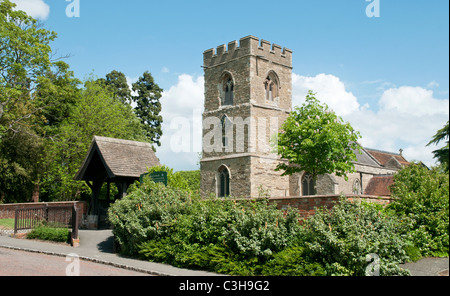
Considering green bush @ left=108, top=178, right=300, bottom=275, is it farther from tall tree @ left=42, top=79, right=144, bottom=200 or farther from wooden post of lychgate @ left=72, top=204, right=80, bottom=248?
tall tree @ left=42, top=79, right=144, bottom=200

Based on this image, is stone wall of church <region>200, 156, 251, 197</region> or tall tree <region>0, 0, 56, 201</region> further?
stone wall of church <region>200, 156, 251, 197</region>

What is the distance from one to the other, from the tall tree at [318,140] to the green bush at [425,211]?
15033mm

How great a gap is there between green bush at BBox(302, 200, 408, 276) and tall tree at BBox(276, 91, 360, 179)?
664 inches

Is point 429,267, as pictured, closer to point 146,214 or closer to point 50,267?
point 146,214

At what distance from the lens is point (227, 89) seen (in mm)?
38969

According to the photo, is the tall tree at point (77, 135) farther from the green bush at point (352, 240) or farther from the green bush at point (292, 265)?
the green bush at point (352, 240)

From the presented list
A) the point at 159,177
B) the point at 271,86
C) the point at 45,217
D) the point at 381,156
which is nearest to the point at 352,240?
the point at 159,177

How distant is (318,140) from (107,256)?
16833 mm

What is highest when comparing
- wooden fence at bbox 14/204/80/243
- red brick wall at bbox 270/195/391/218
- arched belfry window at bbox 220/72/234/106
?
arched belfry window at bbox 220/72/234/106

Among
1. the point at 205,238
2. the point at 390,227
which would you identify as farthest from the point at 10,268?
the point at 390,227

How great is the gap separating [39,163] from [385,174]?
30911mm

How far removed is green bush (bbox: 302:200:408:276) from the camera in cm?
995

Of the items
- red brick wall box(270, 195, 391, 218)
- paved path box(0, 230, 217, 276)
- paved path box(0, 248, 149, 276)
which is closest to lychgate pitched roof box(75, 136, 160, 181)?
paved path box(0, 230, 217, 276)

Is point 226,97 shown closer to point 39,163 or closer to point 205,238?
point 39,163
